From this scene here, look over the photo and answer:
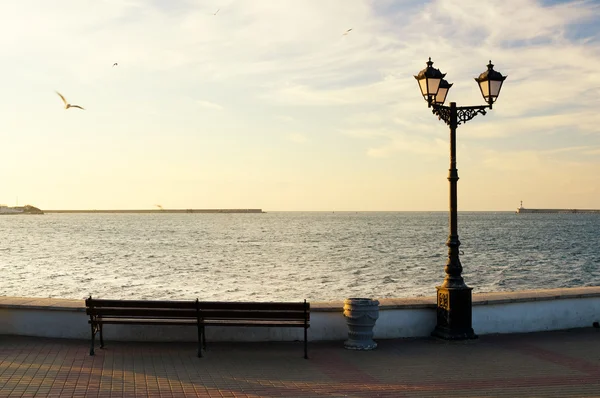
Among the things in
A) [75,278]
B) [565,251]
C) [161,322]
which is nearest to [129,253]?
[75,278]

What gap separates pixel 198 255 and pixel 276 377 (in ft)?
193

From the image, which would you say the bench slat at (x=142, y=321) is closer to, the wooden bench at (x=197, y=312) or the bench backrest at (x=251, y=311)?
the wooden bench at (x=197, y=312)

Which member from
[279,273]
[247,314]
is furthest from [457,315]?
[279,273]

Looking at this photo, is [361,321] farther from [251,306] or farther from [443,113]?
[443,113]

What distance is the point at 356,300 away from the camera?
10.2 metres

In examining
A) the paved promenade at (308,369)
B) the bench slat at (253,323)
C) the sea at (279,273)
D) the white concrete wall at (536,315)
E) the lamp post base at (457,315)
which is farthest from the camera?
the sea at (279,273)

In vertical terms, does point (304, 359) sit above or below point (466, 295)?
below

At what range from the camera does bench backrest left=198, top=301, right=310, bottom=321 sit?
9.82 meters

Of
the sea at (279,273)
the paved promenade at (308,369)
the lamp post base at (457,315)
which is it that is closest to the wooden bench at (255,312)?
the paved promenade at (308,369)

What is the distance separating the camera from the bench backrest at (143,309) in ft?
32.2

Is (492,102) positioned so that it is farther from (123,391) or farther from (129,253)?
(129,253)

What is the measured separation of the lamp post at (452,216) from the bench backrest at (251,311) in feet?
8.25

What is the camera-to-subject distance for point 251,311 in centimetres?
985

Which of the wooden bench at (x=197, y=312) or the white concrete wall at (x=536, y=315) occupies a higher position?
the wooden bench at (x=197, y=312)
